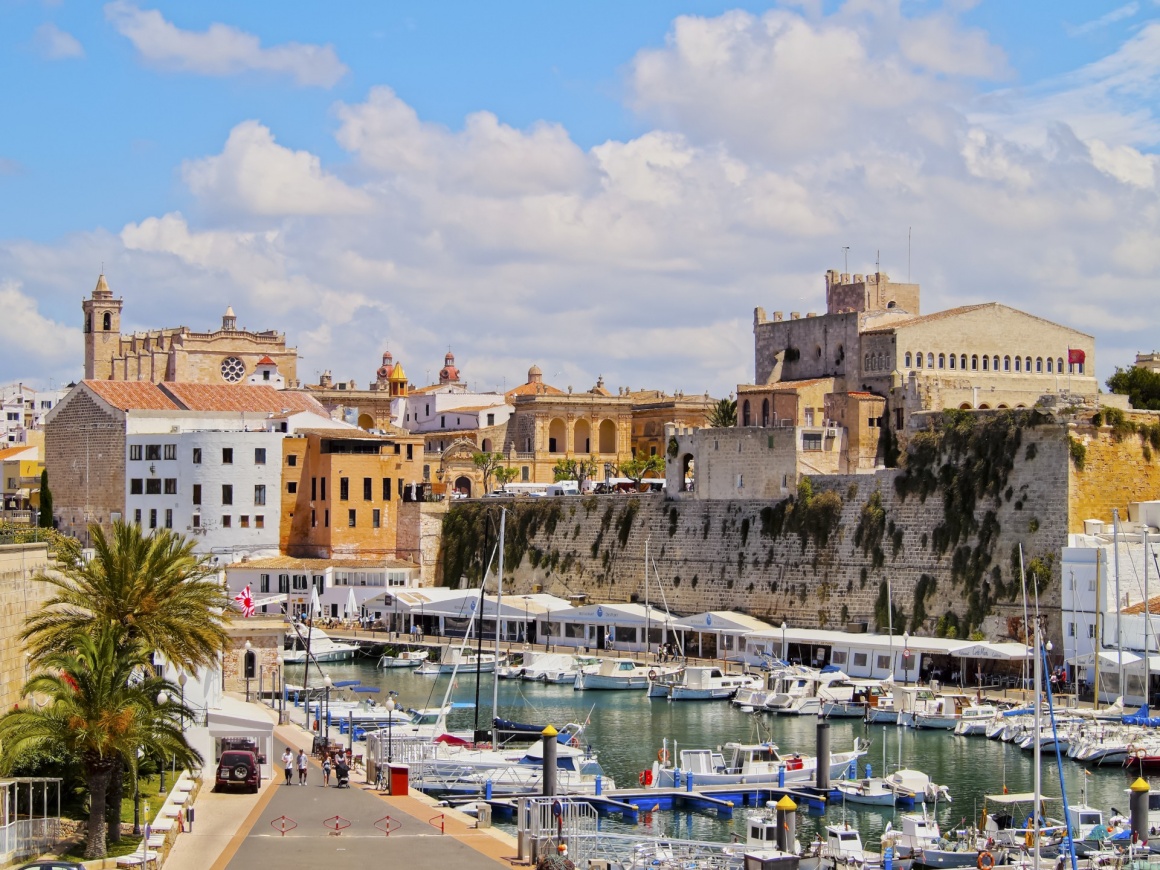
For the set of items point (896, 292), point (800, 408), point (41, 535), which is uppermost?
point (896, 292)

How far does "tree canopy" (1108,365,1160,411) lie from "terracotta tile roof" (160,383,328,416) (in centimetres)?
3577

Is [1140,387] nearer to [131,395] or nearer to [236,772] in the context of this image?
[131,395]

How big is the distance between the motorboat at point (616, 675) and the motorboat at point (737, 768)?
17.4 m

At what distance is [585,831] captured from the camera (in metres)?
34.2

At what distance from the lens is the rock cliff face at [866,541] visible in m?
57.0

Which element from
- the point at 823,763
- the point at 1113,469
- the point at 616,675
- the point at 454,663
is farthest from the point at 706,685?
the point at 823,763

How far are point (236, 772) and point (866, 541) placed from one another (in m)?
32.2

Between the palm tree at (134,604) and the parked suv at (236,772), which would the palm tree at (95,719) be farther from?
the parked suv at (236,772)

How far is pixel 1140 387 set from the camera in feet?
250

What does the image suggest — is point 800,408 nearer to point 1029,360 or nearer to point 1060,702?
point 1029,360

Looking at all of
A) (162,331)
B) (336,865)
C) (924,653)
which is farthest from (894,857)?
(162,331)

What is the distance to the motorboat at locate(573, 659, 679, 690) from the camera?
2373 inches

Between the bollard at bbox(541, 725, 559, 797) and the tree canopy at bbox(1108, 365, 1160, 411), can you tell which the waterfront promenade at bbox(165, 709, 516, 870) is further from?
the tree canopy at bbox(1108, 365, 1160, 411)

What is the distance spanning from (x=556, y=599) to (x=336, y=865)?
45.3 meters
